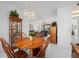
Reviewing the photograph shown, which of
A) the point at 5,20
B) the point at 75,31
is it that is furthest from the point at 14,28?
the point at 75,31

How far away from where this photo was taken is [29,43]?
3148mm

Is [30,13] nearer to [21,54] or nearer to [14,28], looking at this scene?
[14,28]

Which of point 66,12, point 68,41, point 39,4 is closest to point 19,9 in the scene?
point 39,4

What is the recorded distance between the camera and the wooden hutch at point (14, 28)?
3.24 metres

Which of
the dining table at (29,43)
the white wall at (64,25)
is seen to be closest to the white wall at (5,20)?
the dining table at (29,43)

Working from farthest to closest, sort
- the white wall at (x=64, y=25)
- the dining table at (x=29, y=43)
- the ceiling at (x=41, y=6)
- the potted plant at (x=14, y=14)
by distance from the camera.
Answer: the white wall at (x=64, y=25) → the potted plant at (x=14, y=14) → the ceiling at (x=41, y=6) → the dining table at (x=29, y=43)

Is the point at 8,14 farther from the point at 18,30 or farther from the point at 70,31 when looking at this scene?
the point at 70,31

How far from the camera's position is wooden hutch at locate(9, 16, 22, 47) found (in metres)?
3.24

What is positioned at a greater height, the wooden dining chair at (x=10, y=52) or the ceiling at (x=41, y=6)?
the ceiling at (x=41, y=6)

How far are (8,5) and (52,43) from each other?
159 centimetres

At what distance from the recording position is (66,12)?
138 inches

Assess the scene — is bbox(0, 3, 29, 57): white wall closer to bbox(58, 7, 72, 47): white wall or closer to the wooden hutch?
the wooden hutch

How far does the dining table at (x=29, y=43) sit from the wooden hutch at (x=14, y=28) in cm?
12

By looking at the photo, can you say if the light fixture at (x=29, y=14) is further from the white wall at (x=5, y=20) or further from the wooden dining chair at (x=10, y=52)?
the wooden dining chair at (x=10, y=52)
